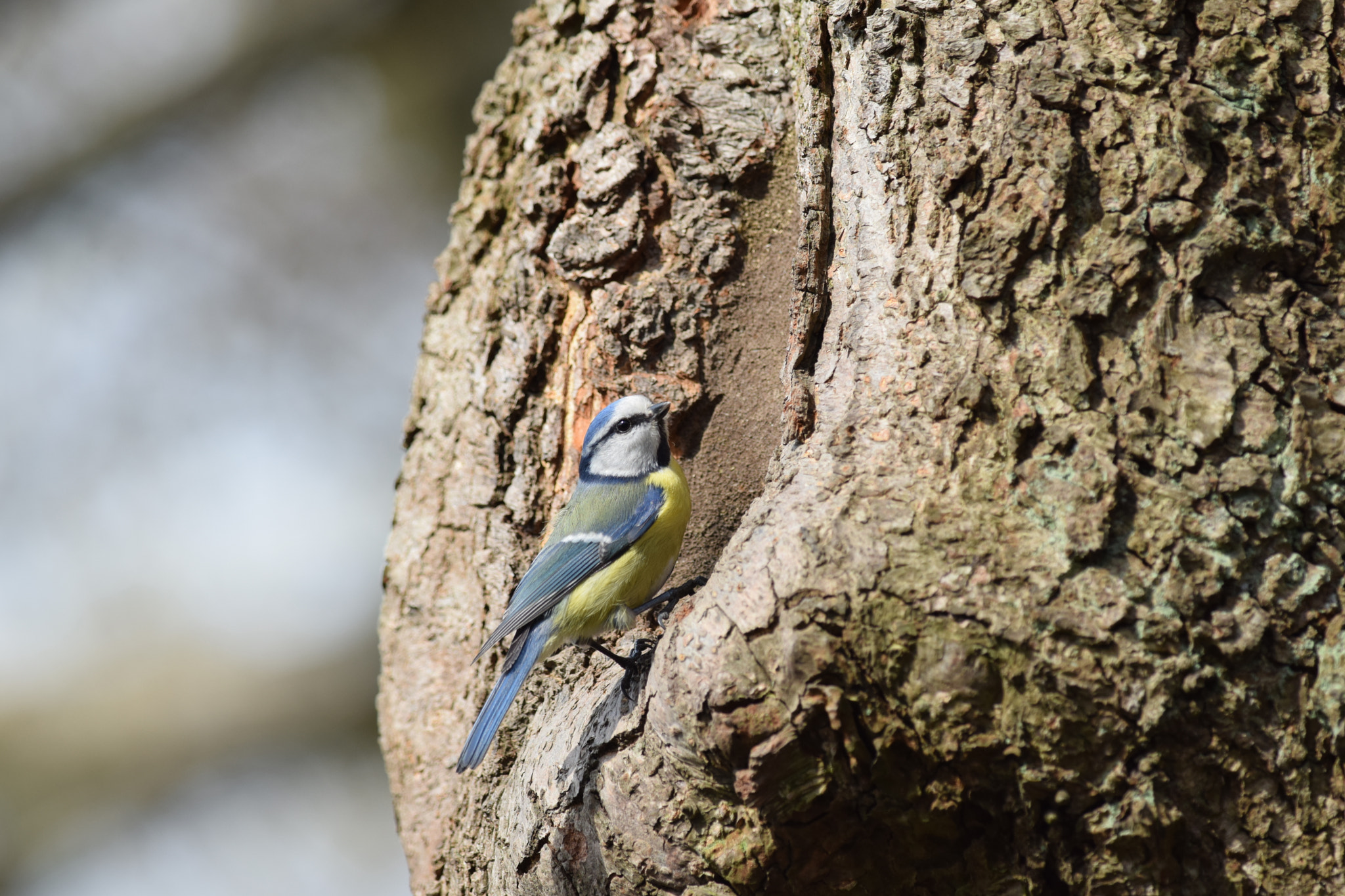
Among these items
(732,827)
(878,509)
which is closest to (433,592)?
(732,827)

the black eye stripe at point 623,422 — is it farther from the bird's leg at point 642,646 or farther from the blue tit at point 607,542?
the bird's leg at point 642,646

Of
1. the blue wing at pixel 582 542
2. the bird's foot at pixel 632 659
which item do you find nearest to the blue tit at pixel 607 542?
the blue wing at pixel 582 542

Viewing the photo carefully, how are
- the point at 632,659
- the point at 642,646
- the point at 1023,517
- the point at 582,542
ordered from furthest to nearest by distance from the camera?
1. the point at 582,542
2. the point at 642,646
3. the point at 632,659
4. the point at 1023,517

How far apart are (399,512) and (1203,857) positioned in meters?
2.06

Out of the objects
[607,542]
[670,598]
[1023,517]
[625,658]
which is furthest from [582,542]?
[1023,517]

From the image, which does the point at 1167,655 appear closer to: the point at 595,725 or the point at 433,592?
the point at 595,725

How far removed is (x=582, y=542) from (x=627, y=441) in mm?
282

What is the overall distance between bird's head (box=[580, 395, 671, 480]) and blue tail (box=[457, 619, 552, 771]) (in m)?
0.42

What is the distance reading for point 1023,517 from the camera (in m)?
1.54

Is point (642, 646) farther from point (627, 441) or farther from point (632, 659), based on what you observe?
point (627, 441)

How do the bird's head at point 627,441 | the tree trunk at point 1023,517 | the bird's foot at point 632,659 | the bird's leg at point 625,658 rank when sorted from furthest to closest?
the bird's head at point 627,441
the bird's leg at point 625,658
the bird's foot at point 632,659
the tree trunk at point 1023,517

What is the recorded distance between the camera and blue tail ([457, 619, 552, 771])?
6.95 feet

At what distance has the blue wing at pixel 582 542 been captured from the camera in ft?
7.52

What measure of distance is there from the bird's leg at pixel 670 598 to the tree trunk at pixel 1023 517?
0.33 meters
